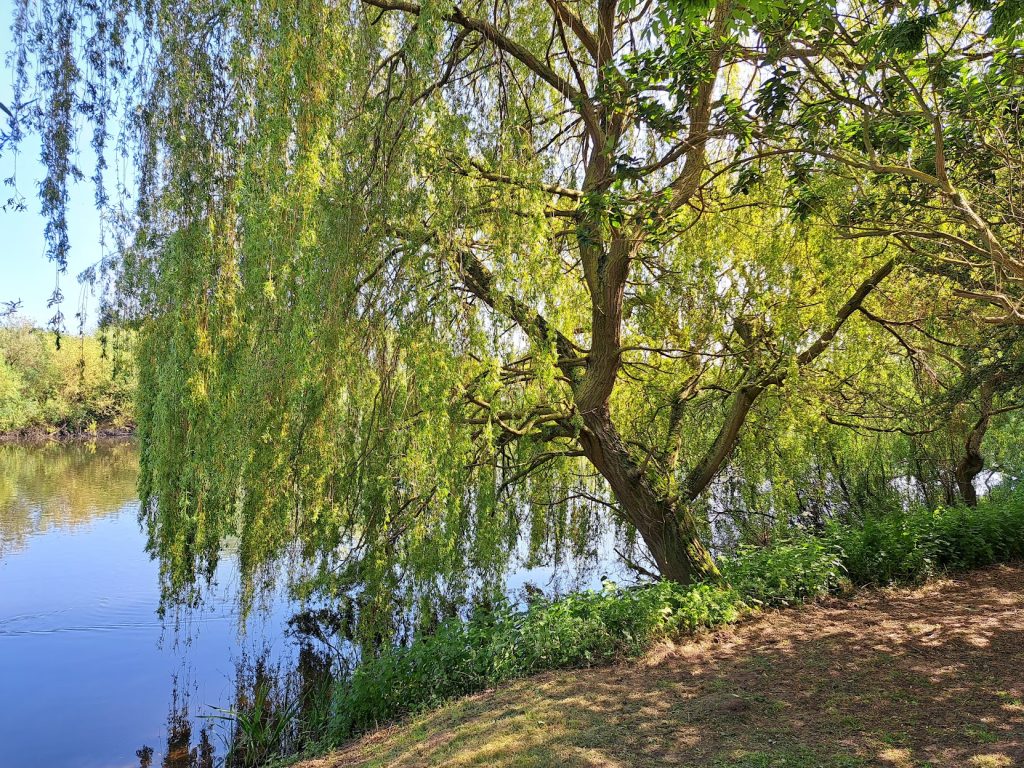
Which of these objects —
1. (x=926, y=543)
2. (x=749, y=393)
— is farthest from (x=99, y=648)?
(x=926, y=543)

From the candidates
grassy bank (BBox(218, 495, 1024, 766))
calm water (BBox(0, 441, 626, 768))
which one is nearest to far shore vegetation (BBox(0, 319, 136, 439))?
calm water (BBox(0, 441, 626, 768))

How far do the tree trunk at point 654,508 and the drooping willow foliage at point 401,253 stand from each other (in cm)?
2

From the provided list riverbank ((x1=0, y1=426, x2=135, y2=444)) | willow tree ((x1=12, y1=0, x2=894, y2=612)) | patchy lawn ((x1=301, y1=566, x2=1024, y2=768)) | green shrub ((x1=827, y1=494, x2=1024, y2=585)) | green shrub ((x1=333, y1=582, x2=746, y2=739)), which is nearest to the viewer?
patchy lawn ((x1=301, y1=566, x2=1024, y2=768))

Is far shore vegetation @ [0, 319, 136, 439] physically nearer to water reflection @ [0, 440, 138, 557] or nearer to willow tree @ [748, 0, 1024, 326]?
→ water reflection @ [0, 440, 138, 557]

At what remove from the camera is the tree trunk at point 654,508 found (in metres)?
5.10

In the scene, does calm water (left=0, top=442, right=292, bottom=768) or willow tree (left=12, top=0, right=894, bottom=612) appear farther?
calm water (left=0, top=442, right=292, bottom=768)

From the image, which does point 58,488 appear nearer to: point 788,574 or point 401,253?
point 401,253

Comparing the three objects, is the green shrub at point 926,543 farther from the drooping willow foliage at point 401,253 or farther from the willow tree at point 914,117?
the willow tree at point 914,117

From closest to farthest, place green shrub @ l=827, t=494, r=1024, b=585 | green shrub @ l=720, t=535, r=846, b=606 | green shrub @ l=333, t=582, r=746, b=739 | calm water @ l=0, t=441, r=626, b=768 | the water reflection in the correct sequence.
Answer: green shrub @ l=333, t=582, r=746, b=739 < green shrub @ l=720, t=535, r=846, b=606 < calm water @ l=0, t=441, r=626, b=768 < green shrub @ l=827, t=494, r=1024, b=585 < the water reflection

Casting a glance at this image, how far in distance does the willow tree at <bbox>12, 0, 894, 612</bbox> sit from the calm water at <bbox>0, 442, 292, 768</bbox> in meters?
2.14

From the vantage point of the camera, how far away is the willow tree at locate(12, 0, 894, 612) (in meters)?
3.16

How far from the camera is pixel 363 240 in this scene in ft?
11.5

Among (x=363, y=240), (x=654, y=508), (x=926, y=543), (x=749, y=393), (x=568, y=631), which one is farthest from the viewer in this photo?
(x=926, y=543)

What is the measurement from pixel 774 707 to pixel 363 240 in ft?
10.2
